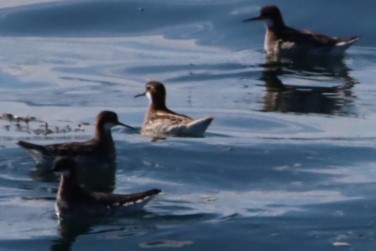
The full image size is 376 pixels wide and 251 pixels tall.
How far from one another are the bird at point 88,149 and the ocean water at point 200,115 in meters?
0.18

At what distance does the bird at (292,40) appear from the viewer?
24.2 m

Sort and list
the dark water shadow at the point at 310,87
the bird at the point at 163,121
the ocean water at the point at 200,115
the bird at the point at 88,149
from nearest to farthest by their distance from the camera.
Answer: the ocean water at the point at 200,115 < the bird at the point at 88,149 < the bird at the point at 163,121 < the dark water shadow at the point at 310,87

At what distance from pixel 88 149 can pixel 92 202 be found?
2.36 m

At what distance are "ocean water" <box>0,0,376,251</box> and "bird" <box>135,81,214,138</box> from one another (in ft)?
0.75

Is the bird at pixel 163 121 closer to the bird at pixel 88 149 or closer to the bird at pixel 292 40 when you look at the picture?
the bird at pixel 88 149

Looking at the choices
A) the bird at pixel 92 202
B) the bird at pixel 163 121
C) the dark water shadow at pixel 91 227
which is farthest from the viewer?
the bird at pixel 163 121

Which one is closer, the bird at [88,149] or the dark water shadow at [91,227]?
the dark water shadow at [91,227]

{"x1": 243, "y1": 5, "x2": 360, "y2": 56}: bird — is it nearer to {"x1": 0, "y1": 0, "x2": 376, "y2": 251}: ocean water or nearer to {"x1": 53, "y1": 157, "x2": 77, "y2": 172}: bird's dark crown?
{"x1": 0, "y1": 0, "x2": 376, "y2": 251}: ocean water

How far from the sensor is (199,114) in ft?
63.3

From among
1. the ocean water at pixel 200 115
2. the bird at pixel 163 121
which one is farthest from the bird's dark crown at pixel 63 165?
the bird at pixel 163 121

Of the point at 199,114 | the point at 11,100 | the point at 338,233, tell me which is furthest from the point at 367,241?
the point at 11,100

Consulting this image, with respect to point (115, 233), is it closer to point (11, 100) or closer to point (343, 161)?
point (343, 161)

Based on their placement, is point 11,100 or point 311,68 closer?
point 11,100

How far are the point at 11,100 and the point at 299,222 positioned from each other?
23.5 ft
